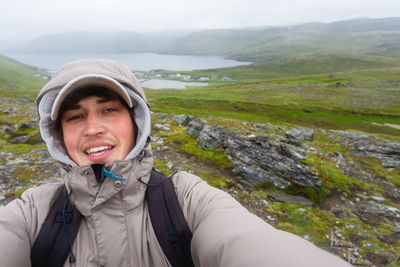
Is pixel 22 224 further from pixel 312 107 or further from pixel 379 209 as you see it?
pixel 312 107

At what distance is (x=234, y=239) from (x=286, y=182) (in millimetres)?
11082

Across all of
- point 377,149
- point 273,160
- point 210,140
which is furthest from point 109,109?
point 377,149

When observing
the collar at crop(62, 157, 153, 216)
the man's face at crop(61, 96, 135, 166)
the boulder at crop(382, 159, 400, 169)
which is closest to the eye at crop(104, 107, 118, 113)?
the man's face at crop(61, 96, 135, 166)

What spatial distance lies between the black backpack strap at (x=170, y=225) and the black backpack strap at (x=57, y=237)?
1.17 meters

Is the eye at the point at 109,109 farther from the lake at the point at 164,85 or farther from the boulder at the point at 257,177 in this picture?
the lake at the point at 164,85

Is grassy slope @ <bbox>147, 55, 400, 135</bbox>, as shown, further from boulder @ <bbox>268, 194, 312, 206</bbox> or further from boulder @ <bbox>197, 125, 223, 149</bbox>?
Result: boulder @ <bbox>268, 194, 312, 206</bbox>

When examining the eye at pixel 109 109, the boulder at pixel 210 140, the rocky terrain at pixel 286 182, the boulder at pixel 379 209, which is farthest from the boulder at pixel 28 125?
the boulder at pixel 379 209

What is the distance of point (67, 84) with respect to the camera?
308 centimetres

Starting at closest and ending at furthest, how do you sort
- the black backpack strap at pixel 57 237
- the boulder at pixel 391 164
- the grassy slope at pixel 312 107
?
the black backpack strap at pixel 57 237 < the boulder at pixel 391 164 < the grassy slope at pixel 312 107

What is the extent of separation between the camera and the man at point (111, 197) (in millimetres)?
2575

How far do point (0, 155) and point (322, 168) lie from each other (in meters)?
23.3

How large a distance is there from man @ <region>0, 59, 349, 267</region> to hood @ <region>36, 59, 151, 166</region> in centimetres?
2

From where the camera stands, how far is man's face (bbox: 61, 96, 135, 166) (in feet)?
11.2

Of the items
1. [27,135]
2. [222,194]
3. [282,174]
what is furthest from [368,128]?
[27,135]
